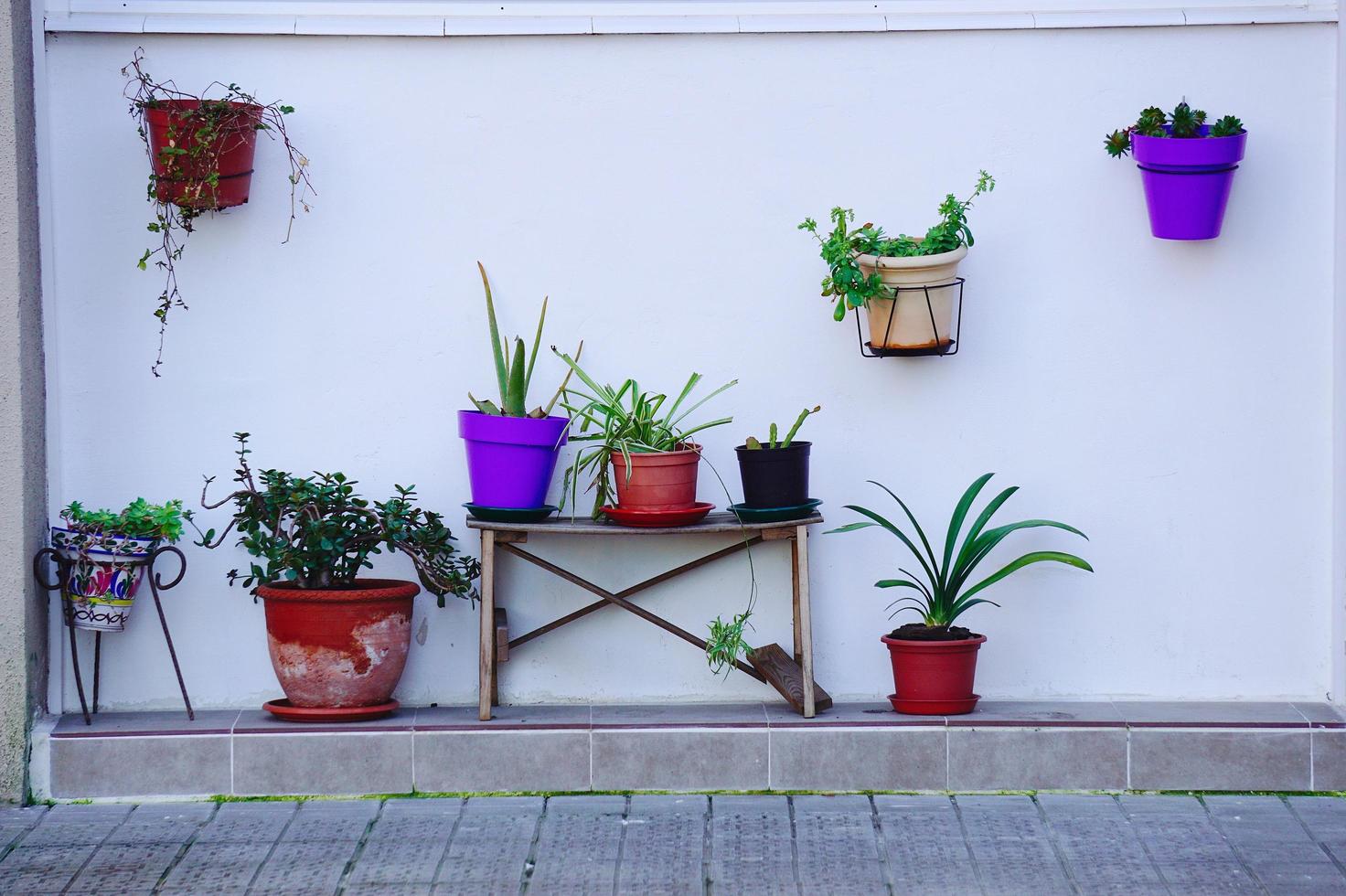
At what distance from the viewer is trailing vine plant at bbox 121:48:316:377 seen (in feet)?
13.4

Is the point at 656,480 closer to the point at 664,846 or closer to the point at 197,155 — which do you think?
the point at 664,846

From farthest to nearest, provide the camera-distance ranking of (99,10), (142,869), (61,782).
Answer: (99,10) → (61,782) → (142,869)

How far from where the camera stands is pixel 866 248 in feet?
13.8

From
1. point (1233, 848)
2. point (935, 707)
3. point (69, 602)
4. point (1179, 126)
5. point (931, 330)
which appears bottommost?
point (1233, 848)

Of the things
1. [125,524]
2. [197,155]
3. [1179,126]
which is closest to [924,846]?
[1179,126]

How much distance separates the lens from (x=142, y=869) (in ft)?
11.6

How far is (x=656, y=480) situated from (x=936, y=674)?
0.98 meters

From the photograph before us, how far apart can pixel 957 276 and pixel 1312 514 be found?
1308mm

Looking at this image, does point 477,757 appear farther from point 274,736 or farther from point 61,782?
point 61,782

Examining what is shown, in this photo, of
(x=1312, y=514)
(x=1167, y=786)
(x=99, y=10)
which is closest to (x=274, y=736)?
(x=99, y=10)

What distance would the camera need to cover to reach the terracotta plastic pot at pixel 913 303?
4160 millimetres

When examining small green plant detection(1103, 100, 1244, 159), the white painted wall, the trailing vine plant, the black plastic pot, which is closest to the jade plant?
the white painted wall

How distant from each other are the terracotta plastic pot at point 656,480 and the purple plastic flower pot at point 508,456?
218mm

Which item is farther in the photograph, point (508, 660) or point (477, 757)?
point (508, 660)
